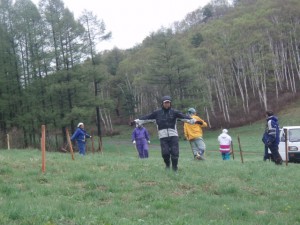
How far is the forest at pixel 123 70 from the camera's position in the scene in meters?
45.2

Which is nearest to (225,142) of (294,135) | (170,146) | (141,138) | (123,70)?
(141,138)

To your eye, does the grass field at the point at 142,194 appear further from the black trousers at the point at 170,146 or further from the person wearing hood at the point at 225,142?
the person wearing hood at the point at 225,142

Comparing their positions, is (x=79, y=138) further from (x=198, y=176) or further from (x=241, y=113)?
(x=241, y=113)

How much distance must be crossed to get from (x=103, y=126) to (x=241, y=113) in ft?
96.7

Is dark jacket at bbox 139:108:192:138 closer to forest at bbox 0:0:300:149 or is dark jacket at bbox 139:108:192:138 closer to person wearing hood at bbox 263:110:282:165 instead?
person wearing hood at bbox 263:110:282:165

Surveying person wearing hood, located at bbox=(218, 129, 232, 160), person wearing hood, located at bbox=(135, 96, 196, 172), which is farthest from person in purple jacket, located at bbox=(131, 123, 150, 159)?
person wearing hood, located at bbox=(135, 96, 196, 172)

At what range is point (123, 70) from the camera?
8575cm

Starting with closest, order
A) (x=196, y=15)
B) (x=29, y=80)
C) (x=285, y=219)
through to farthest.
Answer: (x=285, y=219) < (x=29, y=80) < (x=196, y=15)

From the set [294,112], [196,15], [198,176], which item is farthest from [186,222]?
[196,15]

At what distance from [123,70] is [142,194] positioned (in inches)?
3053

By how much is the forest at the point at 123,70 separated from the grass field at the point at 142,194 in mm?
21317

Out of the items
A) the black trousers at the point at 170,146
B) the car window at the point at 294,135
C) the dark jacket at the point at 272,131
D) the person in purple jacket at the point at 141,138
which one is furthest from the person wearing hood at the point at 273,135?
the black trousers at the point at 170,146

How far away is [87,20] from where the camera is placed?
164ft

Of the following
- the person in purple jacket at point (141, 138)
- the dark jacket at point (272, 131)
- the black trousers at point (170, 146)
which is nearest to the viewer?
the black trousers at point (170, 146)
